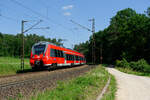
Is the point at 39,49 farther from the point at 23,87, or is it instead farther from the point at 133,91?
the point at 133,91

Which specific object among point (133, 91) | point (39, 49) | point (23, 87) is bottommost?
point (133, 91)

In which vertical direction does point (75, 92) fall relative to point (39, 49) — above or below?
below

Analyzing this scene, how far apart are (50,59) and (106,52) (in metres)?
62.9

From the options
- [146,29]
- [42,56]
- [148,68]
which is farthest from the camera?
[146,29]

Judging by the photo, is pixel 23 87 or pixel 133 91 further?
pixel 133 91

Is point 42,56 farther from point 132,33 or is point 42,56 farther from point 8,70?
point 132,33

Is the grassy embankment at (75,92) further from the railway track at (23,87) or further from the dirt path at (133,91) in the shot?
the railway track at (23,87)

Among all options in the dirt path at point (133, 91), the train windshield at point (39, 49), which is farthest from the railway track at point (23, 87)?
the train windshield at point (39, 49)

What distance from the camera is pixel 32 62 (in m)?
19.5

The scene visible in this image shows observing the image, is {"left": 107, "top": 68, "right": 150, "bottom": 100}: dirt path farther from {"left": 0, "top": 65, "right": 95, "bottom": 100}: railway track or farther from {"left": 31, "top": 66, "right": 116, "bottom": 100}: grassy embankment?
{"left": 0, "top": 65, "right": 95, "bottom": 100}: railway track

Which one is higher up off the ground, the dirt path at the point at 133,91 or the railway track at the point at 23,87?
the railway track at the point at 23,87

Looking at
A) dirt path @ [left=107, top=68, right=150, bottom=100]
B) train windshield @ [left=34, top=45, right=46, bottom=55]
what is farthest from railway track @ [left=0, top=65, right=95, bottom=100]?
train windshield @ [left=34, top=45, right=46, bottom=55]

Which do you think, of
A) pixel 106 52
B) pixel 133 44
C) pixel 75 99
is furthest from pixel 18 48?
pixel 75 99

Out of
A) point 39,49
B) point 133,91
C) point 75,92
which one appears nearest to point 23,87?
point 75,92
